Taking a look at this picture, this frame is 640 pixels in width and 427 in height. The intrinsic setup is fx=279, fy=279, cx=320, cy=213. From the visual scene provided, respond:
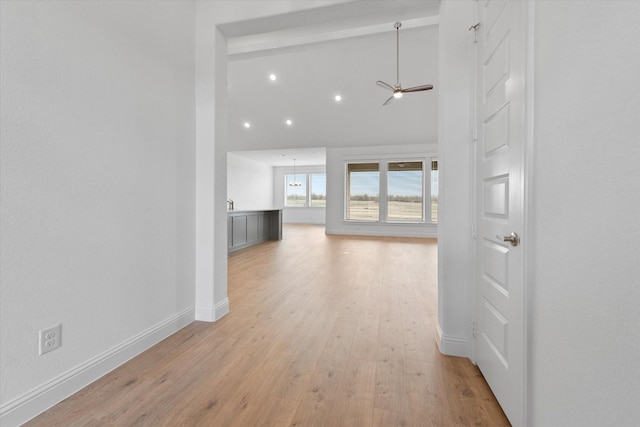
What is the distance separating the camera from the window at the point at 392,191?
864 cm

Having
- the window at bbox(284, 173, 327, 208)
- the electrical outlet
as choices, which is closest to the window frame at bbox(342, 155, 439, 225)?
the window at bbox(284, 173, 327, 208)

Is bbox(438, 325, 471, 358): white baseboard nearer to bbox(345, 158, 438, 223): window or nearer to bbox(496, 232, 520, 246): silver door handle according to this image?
bbox(496, 232, 520, 246): silver door handle

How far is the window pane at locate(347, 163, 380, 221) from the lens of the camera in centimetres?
916

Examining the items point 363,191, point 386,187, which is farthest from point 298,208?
point 386,187

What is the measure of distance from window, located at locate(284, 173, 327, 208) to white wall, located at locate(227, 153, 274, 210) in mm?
892

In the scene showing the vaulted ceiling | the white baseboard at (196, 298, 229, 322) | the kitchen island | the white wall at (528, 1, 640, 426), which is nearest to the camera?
the white wall at (528, 1, 640, 426)

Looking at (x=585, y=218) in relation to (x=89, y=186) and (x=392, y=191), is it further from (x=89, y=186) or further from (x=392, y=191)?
(x=392, y=191)

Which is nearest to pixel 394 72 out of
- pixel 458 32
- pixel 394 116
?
pixel 394 116

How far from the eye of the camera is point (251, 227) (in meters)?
6.84

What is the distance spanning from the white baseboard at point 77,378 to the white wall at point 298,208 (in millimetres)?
11373

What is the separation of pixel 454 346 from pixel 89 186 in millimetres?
2538

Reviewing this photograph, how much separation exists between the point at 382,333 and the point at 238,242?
14.9ft

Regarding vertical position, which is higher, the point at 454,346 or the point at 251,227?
the point at 251,227

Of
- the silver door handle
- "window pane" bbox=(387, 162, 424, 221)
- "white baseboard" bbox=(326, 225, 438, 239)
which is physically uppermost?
"window pane" bbox=(387, 162, 424, 221)
